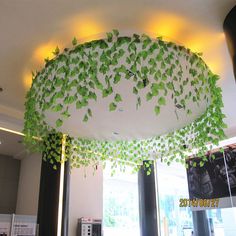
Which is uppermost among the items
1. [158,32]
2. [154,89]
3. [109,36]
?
[158,32]

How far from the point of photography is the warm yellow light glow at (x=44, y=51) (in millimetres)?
2728

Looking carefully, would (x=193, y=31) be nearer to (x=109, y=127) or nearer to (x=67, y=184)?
(x=109, y=127)

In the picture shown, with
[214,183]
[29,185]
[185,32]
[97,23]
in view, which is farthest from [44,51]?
[214,183]

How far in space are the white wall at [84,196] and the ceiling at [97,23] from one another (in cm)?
236

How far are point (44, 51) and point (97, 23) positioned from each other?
26.0 inches

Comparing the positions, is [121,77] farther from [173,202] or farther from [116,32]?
[173,202]

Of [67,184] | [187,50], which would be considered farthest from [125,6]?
[67,184]

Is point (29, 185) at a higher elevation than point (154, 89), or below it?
below

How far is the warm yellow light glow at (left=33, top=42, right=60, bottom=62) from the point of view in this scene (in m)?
2.73

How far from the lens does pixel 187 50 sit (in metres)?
2.56

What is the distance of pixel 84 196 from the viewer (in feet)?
15.9

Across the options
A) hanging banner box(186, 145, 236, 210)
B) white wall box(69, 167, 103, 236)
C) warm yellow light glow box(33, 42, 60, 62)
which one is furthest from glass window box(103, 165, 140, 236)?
warm yellow light glow box(33, 42, 60, 62)

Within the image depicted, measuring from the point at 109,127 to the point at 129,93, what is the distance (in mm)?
704

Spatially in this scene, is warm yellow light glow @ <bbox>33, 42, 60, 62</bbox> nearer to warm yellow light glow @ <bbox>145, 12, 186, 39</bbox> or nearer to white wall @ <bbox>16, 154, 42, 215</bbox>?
warm yellow light glow @ <bbox>145, 12, 186, 39</bbox>
